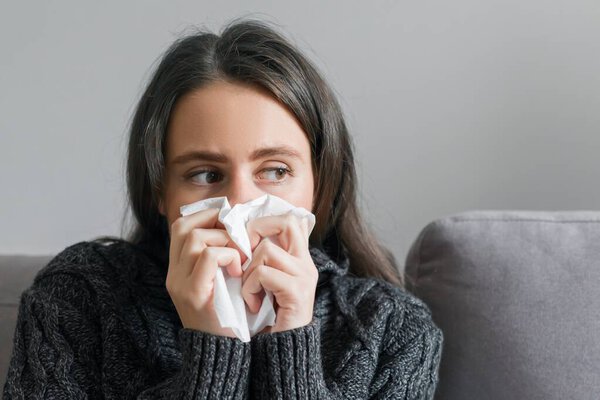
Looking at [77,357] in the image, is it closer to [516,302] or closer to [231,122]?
→ [231,122]

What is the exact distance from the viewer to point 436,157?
1.47 m

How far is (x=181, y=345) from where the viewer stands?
1.01 metres

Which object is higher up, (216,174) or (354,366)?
(216,174)

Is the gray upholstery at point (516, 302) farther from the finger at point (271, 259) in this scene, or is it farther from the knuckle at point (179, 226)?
the knuckle at point (179, 226)

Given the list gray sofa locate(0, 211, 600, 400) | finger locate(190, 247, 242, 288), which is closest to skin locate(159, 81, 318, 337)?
finger locate(190, 247, 242, 288)

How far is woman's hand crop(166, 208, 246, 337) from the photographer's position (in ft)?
3.04

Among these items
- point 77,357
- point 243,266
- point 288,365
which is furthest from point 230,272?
point 77,357

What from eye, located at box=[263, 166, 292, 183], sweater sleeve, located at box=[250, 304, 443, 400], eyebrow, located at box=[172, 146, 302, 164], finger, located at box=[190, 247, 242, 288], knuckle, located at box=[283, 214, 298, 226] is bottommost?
sweater sleeve, located at box=[250, 304, 443, 400]

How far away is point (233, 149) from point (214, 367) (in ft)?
0.94

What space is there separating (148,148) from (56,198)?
55 cm

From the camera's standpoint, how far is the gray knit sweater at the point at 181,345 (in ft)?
3.07

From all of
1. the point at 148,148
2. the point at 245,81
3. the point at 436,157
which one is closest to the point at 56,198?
the point at 148,148

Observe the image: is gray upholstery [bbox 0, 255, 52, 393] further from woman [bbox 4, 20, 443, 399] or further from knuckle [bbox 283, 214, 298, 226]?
knuckle [bbox 283, 214, 298, 226]

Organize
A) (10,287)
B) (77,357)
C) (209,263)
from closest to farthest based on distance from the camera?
(209,263)
(77,357)
(10,287)
